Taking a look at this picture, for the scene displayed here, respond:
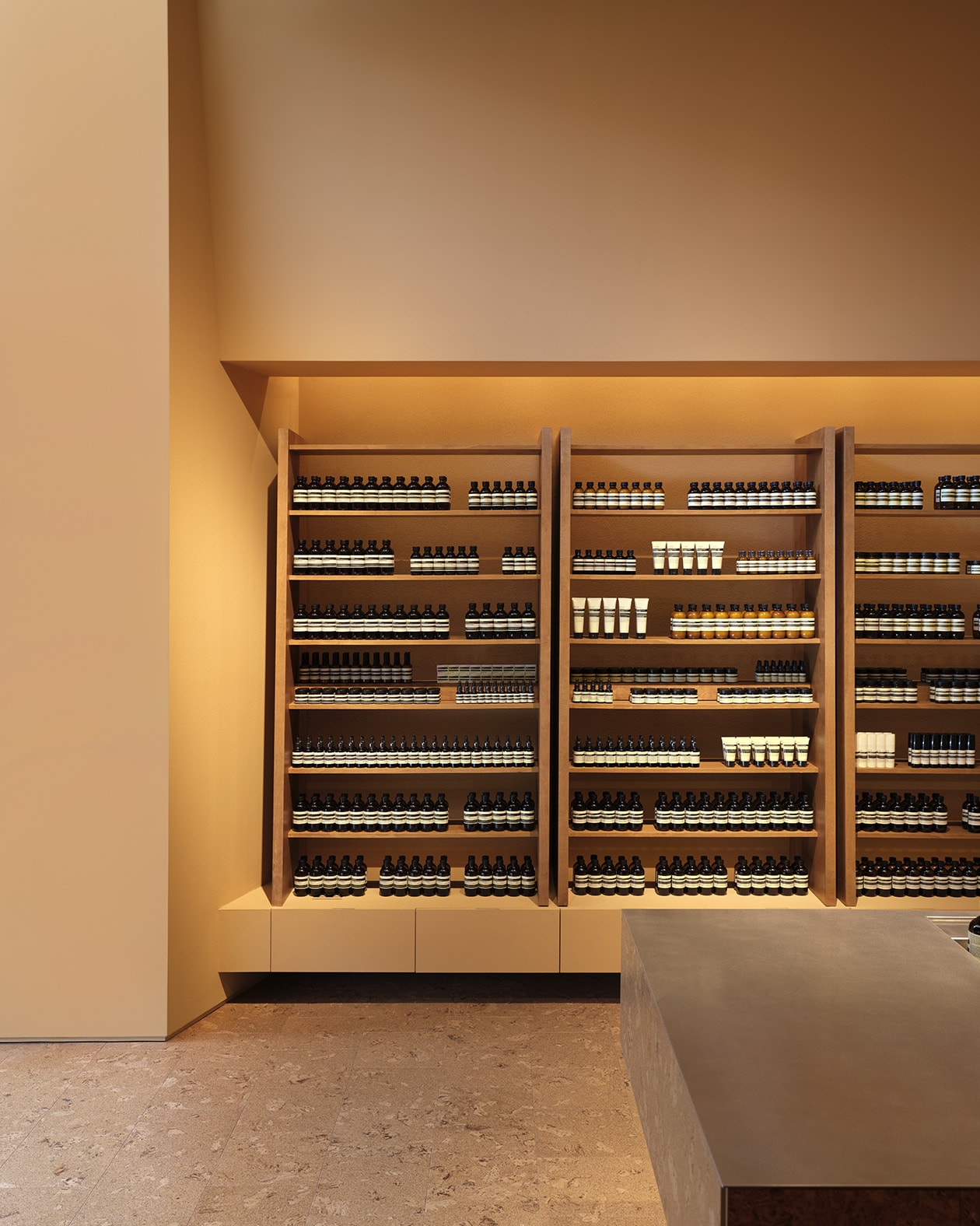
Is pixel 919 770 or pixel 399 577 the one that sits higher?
pixel 399 577

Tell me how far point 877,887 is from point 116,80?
512 centimetres

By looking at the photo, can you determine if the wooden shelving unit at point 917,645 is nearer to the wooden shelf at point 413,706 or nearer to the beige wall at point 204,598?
the wooden shelf at point 413,706

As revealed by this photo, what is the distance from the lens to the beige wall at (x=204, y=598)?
3.88 m

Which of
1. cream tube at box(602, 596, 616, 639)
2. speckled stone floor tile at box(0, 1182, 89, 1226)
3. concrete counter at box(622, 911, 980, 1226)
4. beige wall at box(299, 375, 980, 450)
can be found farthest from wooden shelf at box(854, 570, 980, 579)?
speckled stone floor tile at box(0, 1182, 89, 1226)

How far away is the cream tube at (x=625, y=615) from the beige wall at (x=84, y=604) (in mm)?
2174

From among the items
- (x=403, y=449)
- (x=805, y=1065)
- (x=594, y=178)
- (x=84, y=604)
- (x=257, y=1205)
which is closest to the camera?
(x=805, y=1065)

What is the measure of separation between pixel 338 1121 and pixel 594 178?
4058 millimetres

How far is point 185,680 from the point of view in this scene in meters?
3.96

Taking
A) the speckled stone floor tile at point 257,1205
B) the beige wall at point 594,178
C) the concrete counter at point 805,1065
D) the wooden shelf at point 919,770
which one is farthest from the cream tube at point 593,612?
the speckled stone floor tile at point 257,1205

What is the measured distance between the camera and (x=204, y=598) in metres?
4.11

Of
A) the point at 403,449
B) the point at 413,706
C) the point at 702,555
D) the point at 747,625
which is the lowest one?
the point at 413,706

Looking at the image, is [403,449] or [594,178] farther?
[403,449]

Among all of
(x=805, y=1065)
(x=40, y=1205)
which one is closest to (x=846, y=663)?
(x=805, y=1065)

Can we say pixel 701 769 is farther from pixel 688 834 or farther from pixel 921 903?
pixel 921 903
